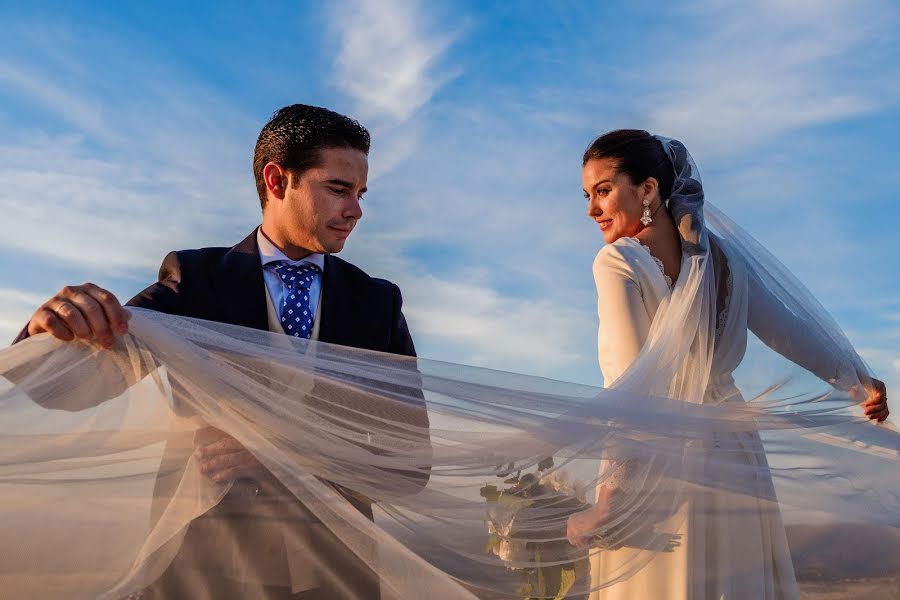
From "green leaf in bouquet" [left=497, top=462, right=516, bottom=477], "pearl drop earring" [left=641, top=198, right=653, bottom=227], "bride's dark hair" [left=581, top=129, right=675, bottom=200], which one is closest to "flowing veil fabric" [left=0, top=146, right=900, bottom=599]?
"green leaf in bouquet" [left=497, top=462, right=516, bottom=477]

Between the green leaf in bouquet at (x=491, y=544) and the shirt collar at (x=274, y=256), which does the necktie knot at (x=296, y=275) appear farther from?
the green leaf in bouquet at (x=491, y=544)

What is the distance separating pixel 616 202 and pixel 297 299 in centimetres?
117

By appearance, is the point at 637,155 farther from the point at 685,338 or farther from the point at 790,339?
the point at 790,339

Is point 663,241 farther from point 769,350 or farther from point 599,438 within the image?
point 599,438

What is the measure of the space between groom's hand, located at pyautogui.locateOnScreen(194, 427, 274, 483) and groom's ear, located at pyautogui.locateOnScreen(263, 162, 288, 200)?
83 cm

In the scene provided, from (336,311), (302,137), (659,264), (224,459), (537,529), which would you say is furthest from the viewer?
(659,264)

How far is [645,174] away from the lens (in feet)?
11.0

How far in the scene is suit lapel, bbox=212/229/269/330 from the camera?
2.80 m

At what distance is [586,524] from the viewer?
2.81m

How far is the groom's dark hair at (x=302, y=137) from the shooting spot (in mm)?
2990

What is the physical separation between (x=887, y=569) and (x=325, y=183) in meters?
2.20

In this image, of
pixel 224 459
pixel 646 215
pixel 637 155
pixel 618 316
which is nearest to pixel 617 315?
pixel 618 316

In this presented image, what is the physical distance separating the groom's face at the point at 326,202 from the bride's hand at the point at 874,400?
1873 mm

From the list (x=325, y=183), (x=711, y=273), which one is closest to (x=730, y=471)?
(x=711, y=273)
